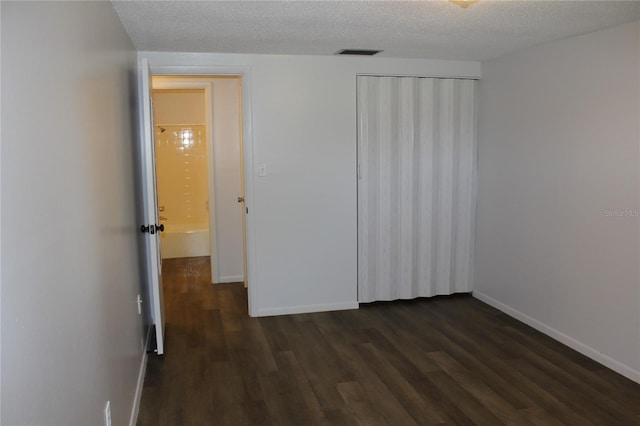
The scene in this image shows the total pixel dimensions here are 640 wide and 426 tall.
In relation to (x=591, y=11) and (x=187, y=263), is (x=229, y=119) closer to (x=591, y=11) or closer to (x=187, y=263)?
(x=187, y=263)

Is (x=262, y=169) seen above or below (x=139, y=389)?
above

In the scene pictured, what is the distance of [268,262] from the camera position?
4.55m

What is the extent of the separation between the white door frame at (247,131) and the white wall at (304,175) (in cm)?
2

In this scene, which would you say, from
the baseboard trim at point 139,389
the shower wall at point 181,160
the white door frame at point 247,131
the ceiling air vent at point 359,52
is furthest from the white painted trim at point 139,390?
the shower wall at point 181,160

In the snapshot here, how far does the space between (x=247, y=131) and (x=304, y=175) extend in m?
0.60

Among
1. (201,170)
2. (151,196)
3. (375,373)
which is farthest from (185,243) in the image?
(375,373)

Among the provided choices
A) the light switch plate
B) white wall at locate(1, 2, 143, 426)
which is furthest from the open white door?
the light switch plate

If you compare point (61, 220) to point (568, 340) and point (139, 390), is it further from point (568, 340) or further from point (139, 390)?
point (568, 340)

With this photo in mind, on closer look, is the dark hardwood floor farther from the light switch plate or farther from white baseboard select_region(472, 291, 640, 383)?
the light switch plate

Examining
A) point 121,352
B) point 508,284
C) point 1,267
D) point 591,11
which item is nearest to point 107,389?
point 121,352

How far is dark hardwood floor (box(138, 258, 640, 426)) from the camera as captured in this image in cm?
294

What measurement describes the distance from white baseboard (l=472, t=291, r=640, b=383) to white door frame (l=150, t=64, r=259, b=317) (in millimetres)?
2129

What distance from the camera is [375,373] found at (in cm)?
345

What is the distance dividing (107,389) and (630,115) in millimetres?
3290
